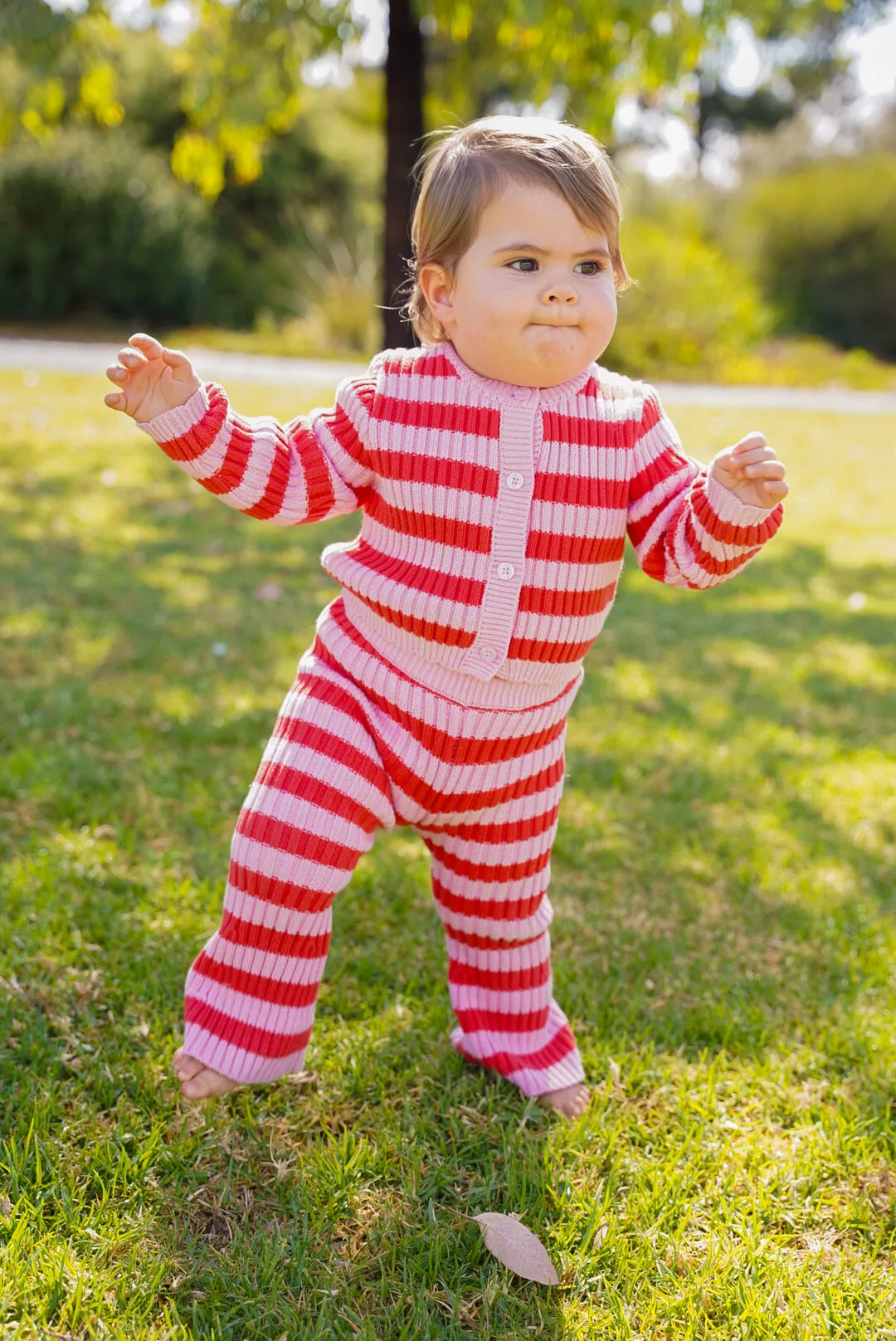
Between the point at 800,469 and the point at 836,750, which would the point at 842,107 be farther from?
the point at 836,750

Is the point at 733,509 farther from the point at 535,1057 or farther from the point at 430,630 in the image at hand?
the point at 535,1057

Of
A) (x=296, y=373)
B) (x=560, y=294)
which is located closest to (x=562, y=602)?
(x=560, y=294)

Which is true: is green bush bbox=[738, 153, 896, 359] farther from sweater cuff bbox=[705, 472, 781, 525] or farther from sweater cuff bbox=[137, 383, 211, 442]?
sweater cuff bbox=[137, 383, 211, 442]

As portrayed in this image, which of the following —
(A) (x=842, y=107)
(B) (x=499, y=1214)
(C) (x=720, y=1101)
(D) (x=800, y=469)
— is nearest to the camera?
(B) (x=499, y=1214)

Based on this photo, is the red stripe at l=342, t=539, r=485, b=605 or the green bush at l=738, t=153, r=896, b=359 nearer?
the red stripe at l=342, t=539, r=485, b=605

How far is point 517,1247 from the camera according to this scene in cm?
175

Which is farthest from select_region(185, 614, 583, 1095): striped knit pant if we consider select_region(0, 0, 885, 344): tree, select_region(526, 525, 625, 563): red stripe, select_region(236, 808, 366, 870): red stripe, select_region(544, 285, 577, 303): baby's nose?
select_region(0, 0, 885, 344): tree

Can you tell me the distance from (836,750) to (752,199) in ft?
50.5

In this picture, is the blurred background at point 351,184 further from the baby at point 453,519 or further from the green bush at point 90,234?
the baby at point 453,519

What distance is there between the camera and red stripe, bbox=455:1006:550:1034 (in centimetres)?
213

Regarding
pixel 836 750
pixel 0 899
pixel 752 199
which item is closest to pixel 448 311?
pixel 0 899

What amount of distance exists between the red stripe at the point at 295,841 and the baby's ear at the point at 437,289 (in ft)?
2.72

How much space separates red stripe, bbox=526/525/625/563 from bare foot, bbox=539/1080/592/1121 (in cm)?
94

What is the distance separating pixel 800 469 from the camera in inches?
327
